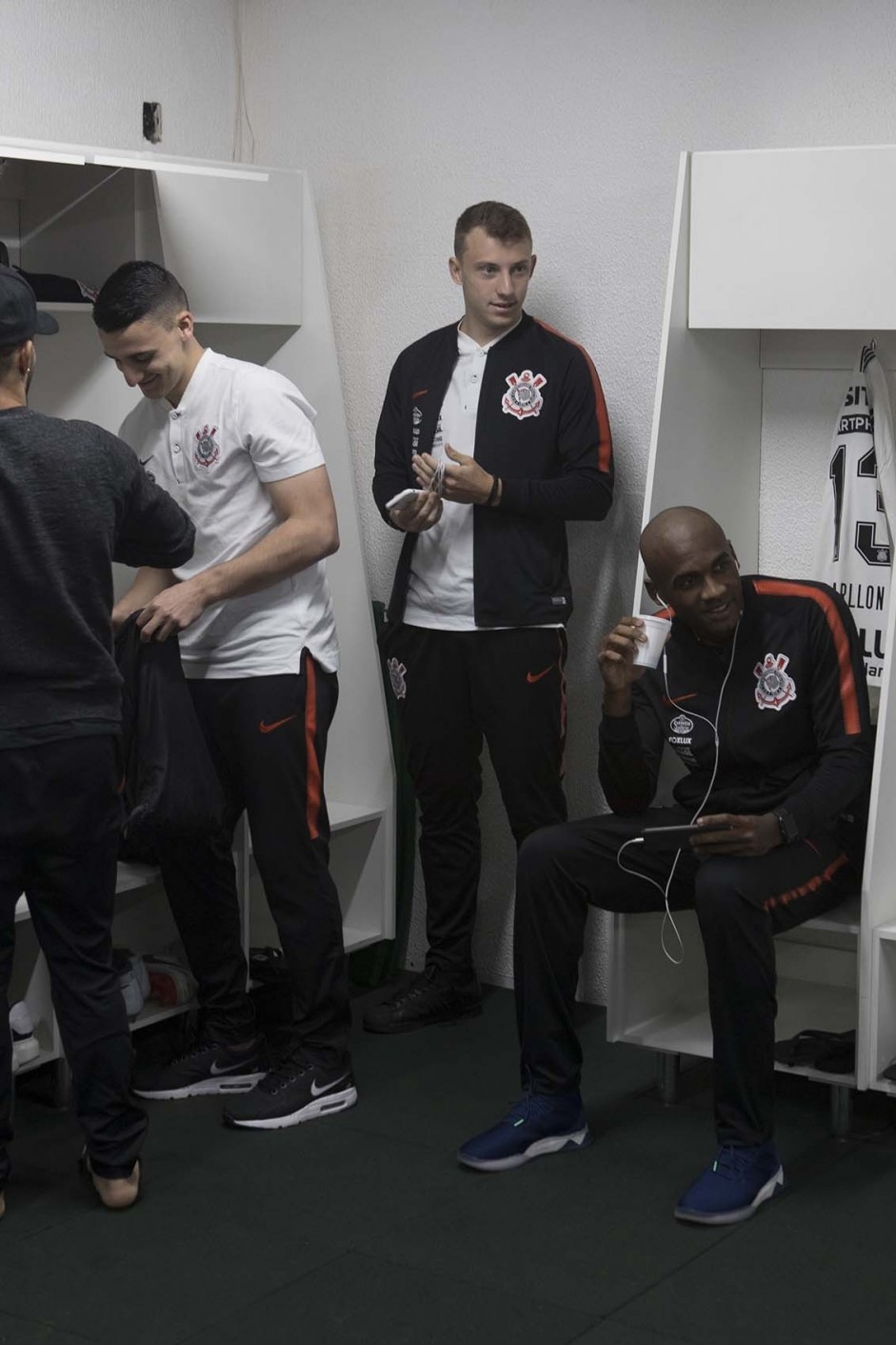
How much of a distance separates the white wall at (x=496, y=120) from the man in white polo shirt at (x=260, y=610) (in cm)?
86

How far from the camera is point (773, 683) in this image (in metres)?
3.04

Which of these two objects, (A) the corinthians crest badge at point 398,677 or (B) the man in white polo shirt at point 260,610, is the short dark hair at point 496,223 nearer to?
(B) the man in white polo shirt at point 260,610

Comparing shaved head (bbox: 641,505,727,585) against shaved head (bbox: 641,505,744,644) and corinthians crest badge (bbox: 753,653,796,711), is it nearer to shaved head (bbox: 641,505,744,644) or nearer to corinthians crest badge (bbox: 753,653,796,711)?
shaved head (bbox: 641,505,744,644)

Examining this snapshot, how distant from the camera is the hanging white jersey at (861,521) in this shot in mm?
3355

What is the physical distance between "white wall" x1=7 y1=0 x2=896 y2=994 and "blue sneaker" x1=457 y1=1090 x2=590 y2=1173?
93 cm

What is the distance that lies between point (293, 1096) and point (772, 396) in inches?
69.2

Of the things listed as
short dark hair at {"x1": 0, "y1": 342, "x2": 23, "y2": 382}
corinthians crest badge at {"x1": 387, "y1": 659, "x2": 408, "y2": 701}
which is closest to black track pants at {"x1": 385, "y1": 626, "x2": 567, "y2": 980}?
corinthians crest badge at {"x1": 387, "y1": 659, "x2": 408, "y2": 701}

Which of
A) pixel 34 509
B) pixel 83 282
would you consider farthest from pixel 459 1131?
pixel 83 282

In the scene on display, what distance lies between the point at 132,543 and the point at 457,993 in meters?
1.53

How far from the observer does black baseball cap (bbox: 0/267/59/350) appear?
2.55 m

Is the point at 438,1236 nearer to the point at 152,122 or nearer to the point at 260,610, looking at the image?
the point at 260,610

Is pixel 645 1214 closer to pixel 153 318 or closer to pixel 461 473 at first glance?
pixel 461 473

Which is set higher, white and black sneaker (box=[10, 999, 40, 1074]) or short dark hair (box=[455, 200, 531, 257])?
short dark hair (box=[455, 200, 531, 257])

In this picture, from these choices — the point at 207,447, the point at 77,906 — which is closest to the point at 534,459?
the point at 207,447
